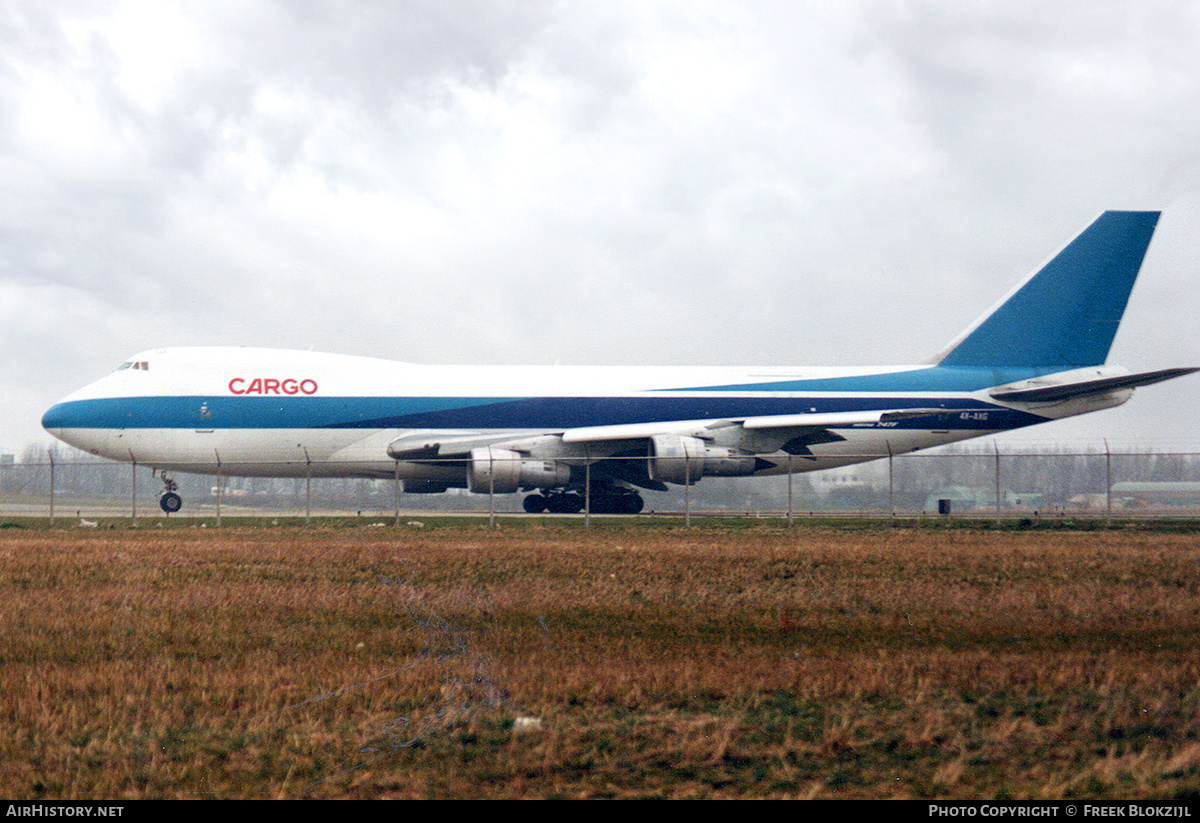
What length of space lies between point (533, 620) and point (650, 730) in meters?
3.79

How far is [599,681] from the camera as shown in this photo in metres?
6.08

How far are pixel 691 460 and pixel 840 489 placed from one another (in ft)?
17.3

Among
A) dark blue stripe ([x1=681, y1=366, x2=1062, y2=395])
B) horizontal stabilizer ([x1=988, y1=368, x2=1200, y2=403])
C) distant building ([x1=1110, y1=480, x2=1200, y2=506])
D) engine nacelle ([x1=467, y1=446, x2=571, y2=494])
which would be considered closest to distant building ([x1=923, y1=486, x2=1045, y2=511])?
distant building ([x1=1110, y1=480, x2=1200, y2=506])

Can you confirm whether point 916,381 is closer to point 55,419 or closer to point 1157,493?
point 1157,493

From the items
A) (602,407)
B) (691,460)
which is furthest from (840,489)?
(602,407)

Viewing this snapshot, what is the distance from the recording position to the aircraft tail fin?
3106cm

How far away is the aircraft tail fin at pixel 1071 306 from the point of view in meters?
31.1

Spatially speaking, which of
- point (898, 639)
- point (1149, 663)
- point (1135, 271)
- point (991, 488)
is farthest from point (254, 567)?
point (1135, 271)

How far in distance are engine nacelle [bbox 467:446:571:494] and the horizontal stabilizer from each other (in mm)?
14036

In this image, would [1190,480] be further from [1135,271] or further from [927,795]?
[927,795]

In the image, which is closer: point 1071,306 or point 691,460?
point 691,460

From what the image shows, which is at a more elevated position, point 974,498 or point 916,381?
point 916,381

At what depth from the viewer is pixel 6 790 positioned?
13.6 feet

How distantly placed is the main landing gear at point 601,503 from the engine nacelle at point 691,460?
2.22m
